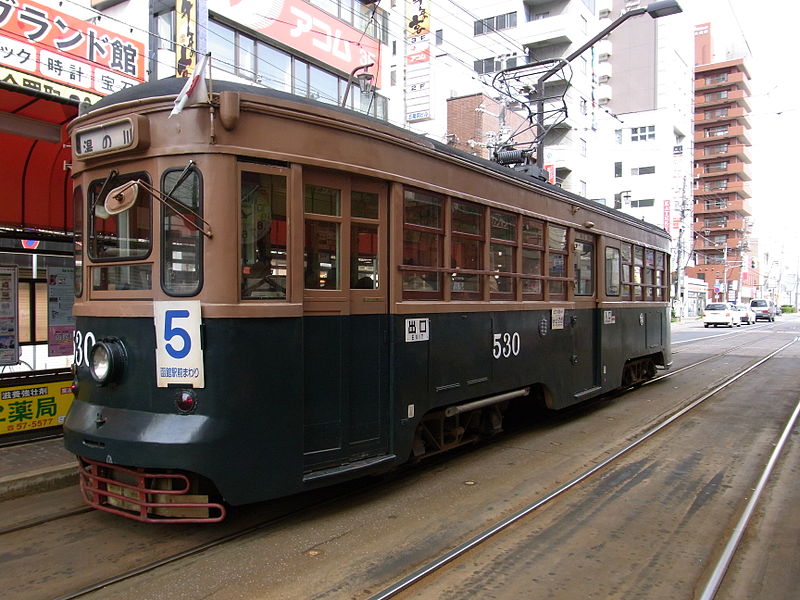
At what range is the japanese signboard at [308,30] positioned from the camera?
48.8ft

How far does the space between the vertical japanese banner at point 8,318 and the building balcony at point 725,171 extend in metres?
83.3

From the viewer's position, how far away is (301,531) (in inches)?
173

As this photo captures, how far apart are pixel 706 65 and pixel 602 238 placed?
267 feet

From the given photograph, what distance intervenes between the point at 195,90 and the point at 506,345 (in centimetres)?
389

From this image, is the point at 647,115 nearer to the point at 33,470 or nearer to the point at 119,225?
the point at 119,225

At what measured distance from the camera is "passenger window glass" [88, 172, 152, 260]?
4.26 meters

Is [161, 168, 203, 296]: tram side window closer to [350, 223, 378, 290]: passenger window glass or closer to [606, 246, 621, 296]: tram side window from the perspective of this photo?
[350, 223, 378, 290]: passenger window glass

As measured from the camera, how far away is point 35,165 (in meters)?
7.15

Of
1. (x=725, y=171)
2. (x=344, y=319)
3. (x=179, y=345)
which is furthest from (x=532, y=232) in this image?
(x=725, y=171)

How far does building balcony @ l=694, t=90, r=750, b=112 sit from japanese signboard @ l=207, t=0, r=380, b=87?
7186 cm

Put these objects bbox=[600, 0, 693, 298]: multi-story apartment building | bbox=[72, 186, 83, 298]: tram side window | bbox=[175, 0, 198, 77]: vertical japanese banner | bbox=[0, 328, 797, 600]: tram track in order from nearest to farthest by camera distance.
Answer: bbox=[0, 328, 797, 600]: tram track < bbox=[72, 186, 83, 298]: tram side window < bbox=[175, 0, 198, 77]: vertical japanese banner < bbox=[600, 0, 693, 298]: multi-story apartment building

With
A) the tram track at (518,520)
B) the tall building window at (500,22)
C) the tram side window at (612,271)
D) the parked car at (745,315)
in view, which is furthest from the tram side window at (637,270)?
the parked car at (745,315)

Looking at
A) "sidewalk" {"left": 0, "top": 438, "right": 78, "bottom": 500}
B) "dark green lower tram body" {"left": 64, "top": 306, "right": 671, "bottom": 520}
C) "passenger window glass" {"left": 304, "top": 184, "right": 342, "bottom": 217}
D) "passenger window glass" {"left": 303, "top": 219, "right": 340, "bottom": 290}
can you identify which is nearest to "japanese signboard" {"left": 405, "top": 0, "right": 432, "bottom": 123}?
"dark green lower tram body" {"left": 64, "top": 306, "right": 671, "bottom": 520}

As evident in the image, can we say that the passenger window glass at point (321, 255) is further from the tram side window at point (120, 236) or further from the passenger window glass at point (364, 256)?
the tram side window at point (120, 236)
